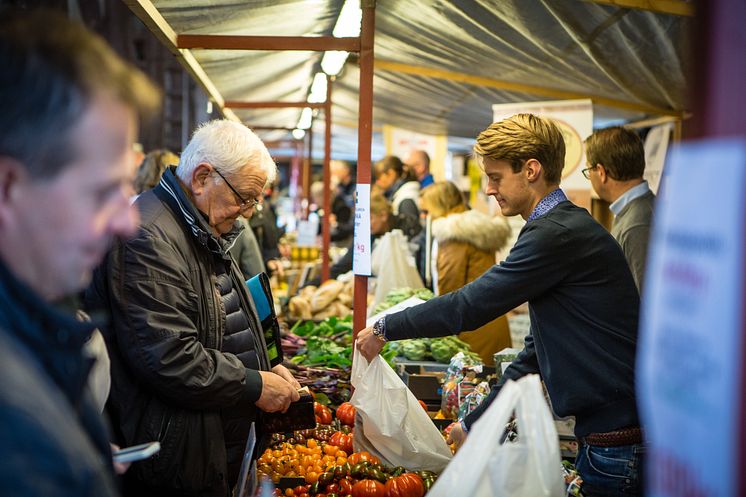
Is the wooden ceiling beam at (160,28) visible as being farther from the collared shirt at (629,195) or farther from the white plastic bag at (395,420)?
the collared shirt at (629,195)

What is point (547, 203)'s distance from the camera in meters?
2.81

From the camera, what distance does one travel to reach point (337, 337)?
6203mm

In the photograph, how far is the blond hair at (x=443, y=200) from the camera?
690 centimetres

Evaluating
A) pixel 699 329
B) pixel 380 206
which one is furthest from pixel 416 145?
pixel 699 329

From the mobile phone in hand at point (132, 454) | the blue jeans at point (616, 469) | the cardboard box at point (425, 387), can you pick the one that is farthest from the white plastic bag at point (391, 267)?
the mobile phone in hand at point (132, 454)

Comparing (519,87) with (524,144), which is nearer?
(524,144)

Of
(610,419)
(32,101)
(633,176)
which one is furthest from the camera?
(633,176)

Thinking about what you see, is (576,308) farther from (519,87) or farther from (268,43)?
(519,87)

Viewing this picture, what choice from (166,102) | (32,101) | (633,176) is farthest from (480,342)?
(166,102)

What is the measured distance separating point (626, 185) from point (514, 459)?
2897mm

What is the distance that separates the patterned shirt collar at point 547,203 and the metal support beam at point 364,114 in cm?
134

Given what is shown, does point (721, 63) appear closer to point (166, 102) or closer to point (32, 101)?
point (32, 101)

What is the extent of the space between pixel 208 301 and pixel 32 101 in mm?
1731

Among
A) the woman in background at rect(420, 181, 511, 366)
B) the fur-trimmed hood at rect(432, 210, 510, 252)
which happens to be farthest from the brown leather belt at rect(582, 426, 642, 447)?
the fur-trimmed hood at rect(432, 210, 510, 252)
